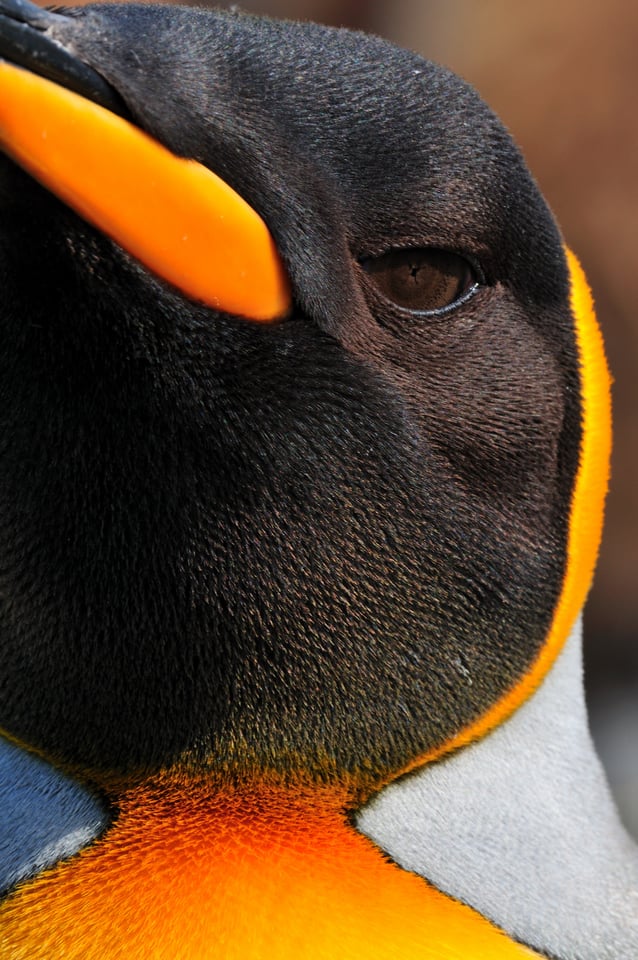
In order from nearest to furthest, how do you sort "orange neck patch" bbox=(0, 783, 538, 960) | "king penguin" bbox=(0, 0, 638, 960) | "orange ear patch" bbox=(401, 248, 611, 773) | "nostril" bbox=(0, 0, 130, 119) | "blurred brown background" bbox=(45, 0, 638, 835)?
"nostril" bbox=(0, 0, 130, 119)
"king penguin" bbox=(0, 0, 638, 960)
"orange neck patch" bbox=(0, 783, 538, 960)
"orange ear patch" bbox=(401, 248, 611, 773)
"blurred brown background" bbox=(45, 0, 638, 835)

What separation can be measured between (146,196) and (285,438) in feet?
0.83

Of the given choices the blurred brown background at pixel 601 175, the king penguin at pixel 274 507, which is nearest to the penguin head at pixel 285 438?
the king penguin at pixel 274 507

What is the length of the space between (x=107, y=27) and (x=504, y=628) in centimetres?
71

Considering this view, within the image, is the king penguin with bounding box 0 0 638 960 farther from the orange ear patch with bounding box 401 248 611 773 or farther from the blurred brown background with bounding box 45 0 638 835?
the blurred brown background with bounding box 45 0 638 835

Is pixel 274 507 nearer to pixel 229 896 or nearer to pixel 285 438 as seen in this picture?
pixel 285 438

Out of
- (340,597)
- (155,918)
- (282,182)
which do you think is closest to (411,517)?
(340,597)

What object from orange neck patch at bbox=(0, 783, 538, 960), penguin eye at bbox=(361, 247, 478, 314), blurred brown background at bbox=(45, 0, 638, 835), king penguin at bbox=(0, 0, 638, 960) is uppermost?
blurred brown background at bbox=(45, 0, 638, 835)

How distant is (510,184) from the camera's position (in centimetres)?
129

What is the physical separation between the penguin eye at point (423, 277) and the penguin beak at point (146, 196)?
0.17 m

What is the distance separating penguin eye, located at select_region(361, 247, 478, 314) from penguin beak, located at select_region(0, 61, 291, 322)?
0.55 ft

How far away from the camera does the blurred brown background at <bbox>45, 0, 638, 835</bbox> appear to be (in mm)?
4449

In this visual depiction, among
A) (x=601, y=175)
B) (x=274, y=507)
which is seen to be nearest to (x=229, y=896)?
(x=274, y=507)

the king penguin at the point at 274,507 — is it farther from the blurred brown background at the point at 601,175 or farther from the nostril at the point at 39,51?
the blurred brown background at the point at 601,175

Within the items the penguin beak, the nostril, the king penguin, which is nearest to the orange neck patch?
the king penguin
